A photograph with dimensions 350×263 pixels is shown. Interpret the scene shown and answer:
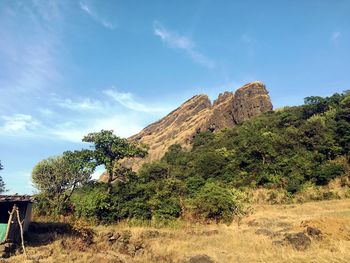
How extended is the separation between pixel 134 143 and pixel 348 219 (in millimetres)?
18796

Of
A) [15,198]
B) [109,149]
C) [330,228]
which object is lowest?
[330,228]

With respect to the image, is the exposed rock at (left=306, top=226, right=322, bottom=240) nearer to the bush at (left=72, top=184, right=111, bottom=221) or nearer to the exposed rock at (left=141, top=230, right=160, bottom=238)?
the exposed rock at (left=141, top=230, right=160, bottom=238)

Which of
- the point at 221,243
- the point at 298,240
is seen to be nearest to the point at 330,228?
the point at 298,240

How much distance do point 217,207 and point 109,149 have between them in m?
10.8

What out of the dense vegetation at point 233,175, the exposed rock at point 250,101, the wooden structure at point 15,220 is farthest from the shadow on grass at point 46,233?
the exposed rock at point 250,101

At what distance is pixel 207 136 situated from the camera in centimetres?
7588

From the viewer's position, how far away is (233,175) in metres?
42.2

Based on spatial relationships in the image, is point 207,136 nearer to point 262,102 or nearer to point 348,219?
point 262,102

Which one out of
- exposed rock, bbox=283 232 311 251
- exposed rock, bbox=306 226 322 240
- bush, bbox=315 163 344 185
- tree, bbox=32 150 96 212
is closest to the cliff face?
bush, bbox=315 163 344 185

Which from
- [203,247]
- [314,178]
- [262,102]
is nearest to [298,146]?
[314,178]

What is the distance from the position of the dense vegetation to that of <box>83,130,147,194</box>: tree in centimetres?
178

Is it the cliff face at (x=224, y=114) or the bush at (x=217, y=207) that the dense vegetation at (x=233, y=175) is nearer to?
the bush at (x=217, y=207)

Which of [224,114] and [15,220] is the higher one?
[224,114]

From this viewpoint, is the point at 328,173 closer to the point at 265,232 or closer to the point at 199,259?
the point at 265,232
